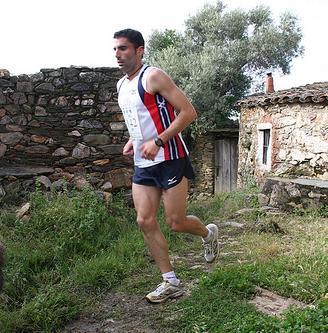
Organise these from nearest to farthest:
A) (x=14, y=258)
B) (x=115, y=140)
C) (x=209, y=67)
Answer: (x=14, y=258)
(x=115, y=140)
(x=209, y=67)

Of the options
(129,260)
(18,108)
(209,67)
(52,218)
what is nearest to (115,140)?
(18,108)

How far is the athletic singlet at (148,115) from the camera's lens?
9.22ft

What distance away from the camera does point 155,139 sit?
9.02 ft

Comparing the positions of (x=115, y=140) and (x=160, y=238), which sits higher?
(x=115, y=140)

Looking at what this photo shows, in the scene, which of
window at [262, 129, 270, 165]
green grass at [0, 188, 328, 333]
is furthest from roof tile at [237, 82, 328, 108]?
green grass at [0, 188, 328, 333]

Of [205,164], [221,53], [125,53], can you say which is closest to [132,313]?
[125,53]

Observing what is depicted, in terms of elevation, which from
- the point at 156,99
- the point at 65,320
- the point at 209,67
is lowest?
the point at 65,320

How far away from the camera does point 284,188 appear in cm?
675

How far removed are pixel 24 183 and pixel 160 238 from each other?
3.08 metres

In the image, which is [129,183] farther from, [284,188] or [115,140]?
[284,188]

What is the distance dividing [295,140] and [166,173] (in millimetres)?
7496

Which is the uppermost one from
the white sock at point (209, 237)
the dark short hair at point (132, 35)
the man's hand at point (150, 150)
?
the dark short hair at point (132, 35)

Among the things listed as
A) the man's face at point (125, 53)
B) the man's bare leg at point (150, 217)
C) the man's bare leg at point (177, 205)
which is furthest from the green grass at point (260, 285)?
the man's face at point (125, 53)

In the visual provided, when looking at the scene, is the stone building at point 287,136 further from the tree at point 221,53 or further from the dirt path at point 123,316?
the dirt path at point 123,316
